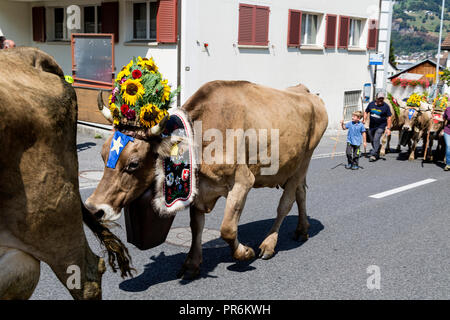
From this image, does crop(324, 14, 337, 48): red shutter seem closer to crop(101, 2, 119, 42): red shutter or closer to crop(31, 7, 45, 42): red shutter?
crop(101, 2, 119, 42): red shutter

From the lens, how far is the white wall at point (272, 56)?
14.7m

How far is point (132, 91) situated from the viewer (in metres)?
4.58

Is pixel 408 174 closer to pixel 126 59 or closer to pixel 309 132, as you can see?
pixel 309 132

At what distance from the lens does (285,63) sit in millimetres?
18125

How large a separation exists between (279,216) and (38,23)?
15.7 m

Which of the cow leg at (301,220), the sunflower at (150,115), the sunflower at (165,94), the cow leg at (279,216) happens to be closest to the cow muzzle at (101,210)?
the sunflower at (150,115)

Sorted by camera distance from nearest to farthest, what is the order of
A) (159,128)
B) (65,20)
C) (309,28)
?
(159,128), (65,20), (309,28)

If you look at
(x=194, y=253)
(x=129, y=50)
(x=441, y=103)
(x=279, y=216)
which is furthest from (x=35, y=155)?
(x=129, y=50)

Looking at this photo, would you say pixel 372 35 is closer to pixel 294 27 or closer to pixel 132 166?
pixel 294 27

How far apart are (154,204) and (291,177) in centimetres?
222

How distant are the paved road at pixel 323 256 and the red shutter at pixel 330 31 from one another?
449 inches

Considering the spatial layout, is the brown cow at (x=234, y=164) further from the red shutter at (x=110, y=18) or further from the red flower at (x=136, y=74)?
the red shutter at (x=110, y=18)
